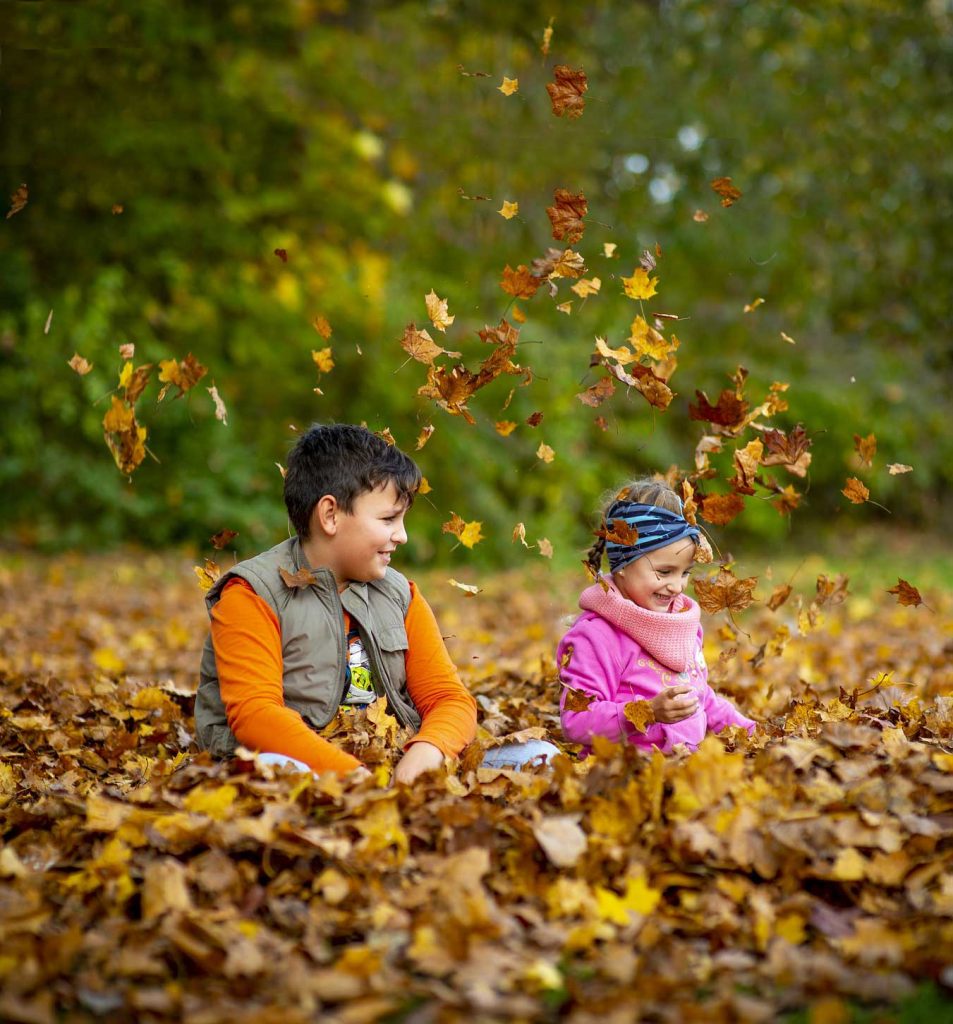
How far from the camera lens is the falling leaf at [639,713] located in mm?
3150

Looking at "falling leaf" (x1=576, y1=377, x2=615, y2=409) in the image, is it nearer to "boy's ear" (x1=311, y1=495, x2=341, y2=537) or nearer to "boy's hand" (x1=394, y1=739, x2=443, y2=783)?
"boy's ear" (x1=311, y1=495, x2=341, y2=537)

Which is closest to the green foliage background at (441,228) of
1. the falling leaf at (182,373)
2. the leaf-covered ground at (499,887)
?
the falling leaf at (182,373)

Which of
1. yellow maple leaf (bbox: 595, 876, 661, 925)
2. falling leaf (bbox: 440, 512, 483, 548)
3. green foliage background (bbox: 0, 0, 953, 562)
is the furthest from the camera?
green foliage background (bbox: 0, 0, 953, 562)

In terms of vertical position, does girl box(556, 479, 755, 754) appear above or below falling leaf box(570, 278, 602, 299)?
below

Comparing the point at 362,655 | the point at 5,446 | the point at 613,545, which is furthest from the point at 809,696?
the point at 5,446

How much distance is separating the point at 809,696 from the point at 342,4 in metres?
12.4

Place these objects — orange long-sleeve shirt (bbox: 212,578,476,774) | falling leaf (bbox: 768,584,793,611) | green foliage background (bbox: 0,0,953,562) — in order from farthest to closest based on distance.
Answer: green foliage background (bbox: 0,0,953,562)
falling leaf (bbox: 768,584,793,611)
orange long-sleeve shirt (bbox: 212,578,476,774)

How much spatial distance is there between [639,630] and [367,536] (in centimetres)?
85

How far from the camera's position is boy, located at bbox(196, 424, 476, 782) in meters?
3.11

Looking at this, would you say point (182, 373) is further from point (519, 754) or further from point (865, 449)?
point (865, 449)

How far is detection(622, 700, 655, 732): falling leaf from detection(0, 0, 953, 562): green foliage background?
7568 millimetres

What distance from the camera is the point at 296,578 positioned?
3230 mm

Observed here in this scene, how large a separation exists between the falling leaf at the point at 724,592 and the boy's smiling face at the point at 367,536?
1.00 m

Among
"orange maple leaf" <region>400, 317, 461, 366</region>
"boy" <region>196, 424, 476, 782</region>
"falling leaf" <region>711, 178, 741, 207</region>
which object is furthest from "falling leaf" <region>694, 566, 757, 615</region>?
"falling leaf" <region>711, 178, 741, 207</region>
